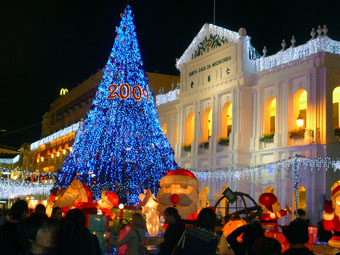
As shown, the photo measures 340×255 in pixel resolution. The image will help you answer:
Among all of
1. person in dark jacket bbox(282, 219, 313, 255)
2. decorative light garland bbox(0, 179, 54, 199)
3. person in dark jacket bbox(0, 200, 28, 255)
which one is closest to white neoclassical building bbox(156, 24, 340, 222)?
person in dark jacket bbox(0, 200, 28, 255)

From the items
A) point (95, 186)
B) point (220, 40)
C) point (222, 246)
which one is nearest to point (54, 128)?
point (220, 40)

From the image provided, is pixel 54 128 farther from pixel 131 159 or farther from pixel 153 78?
pixel 131 159

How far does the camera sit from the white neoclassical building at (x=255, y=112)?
25609mm

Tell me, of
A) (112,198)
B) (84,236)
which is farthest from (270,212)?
(84,236)

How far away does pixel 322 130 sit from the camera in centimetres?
2545

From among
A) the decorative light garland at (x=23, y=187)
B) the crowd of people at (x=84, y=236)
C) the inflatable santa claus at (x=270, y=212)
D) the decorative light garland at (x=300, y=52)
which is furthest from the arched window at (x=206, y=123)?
the crowd of people at (x=84, y=236)

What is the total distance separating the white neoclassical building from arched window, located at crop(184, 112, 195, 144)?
0.22 ft

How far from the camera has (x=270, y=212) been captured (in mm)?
17297

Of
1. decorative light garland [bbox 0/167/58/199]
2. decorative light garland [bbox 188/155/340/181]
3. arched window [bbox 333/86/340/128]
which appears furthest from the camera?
decorative light garland [bbox 0/167/58/199]

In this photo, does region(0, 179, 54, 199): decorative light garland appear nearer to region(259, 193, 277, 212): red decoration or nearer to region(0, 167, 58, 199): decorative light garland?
region(0, 167, 58, 199): decorative light garland

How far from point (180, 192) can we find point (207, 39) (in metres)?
19.3

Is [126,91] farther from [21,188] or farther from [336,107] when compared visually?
[21,188]

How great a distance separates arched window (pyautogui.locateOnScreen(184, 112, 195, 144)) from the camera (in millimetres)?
35438

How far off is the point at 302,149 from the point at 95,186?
10.1 m
